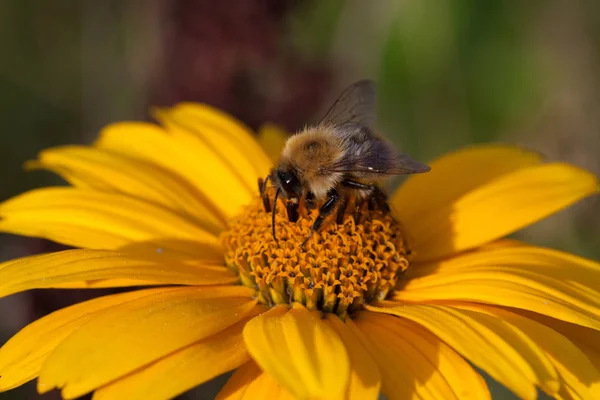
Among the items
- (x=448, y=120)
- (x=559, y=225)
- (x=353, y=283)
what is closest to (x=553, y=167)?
(x=353, y=283)

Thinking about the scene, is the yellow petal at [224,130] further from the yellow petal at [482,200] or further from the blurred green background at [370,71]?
the blurred green background at [370,71]

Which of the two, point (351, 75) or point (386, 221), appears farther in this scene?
point (351, 75)

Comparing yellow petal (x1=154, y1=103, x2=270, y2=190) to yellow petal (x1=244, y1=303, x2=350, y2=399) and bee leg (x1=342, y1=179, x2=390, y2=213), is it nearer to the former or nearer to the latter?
bee leg (x1=342, y1=179, x2=390, y2=213)

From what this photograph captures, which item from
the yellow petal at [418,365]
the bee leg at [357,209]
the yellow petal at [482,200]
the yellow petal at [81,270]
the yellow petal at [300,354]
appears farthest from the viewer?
the yellow petal at [482,200]

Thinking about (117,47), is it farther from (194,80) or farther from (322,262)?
(322,262)

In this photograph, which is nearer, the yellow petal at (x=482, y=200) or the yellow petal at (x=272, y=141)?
the yellow petal at (x=482, y=200)

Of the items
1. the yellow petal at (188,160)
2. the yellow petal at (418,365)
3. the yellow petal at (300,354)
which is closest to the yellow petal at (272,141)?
the yellow petal at (188,160)

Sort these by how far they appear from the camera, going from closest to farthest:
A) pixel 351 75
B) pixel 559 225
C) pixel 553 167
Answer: pixel 553 167, pixel 559 225, pixel 351 75
